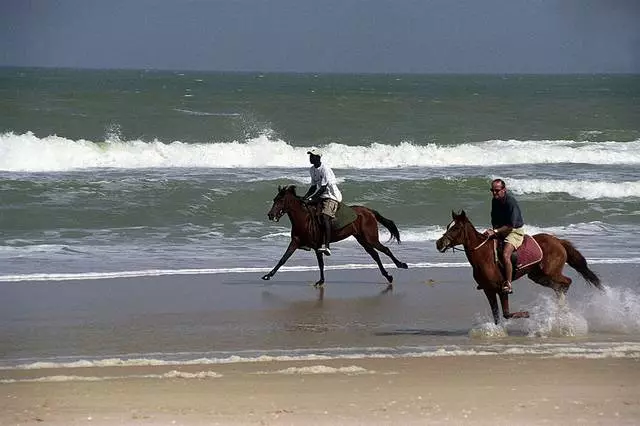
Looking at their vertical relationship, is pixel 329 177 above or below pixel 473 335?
above

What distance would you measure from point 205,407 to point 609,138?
3415 cm

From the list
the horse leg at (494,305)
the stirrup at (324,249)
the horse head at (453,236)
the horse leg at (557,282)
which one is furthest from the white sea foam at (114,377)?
the stirrup at (324,249)

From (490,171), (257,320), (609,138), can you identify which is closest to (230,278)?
(257,320)

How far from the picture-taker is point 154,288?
550 inches

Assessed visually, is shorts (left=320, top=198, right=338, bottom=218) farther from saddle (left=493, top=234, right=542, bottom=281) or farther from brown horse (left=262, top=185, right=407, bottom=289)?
saddle (left=493, top=234, right=542, bottom=281)

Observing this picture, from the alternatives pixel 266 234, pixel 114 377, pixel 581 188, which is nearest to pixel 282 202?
pixel 266 234

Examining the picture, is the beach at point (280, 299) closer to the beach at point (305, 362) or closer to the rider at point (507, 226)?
the beach at point (305, 362)

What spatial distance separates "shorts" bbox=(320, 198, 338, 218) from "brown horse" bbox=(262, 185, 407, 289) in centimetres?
14

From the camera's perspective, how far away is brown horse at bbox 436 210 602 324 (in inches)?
442

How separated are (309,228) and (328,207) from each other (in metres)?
0.37

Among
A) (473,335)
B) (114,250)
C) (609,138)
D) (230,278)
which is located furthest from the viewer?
(609,138)

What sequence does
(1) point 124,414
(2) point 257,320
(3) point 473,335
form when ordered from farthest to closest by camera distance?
(2) point 257,320 < (3) point 473,335 < (1) point 124,414

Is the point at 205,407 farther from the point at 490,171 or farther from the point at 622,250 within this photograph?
the point at 490,171

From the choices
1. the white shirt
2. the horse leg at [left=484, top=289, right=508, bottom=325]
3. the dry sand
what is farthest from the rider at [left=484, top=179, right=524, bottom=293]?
the white shirt
